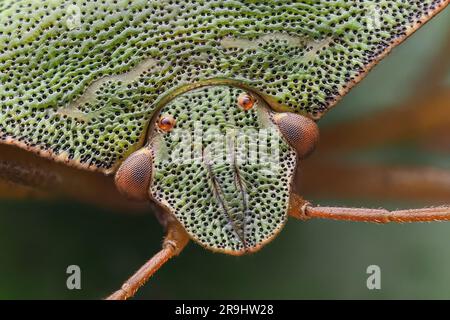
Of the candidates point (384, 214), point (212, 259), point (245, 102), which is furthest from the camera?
point (212, 259)

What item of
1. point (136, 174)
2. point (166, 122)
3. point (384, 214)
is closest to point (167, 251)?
point (136, 174)

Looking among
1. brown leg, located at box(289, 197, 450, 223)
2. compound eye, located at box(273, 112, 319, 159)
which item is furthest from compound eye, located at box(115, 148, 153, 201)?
brown leg, located at box(289, 197, 450, 223)

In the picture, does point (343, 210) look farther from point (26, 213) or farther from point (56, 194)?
point (26, 213)

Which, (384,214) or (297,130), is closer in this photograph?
(384,214)

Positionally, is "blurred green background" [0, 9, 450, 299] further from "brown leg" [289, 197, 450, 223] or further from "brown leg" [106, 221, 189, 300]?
"brown leg" [289, 197, 450, 223]

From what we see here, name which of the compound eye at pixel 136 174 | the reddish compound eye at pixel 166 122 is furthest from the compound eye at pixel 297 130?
the compound eye at pixel 136 174

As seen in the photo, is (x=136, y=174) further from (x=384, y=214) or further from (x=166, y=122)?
(x=384, y=214)

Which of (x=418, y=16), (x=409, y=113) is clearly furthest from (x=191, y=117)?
(x=409, y=113)
